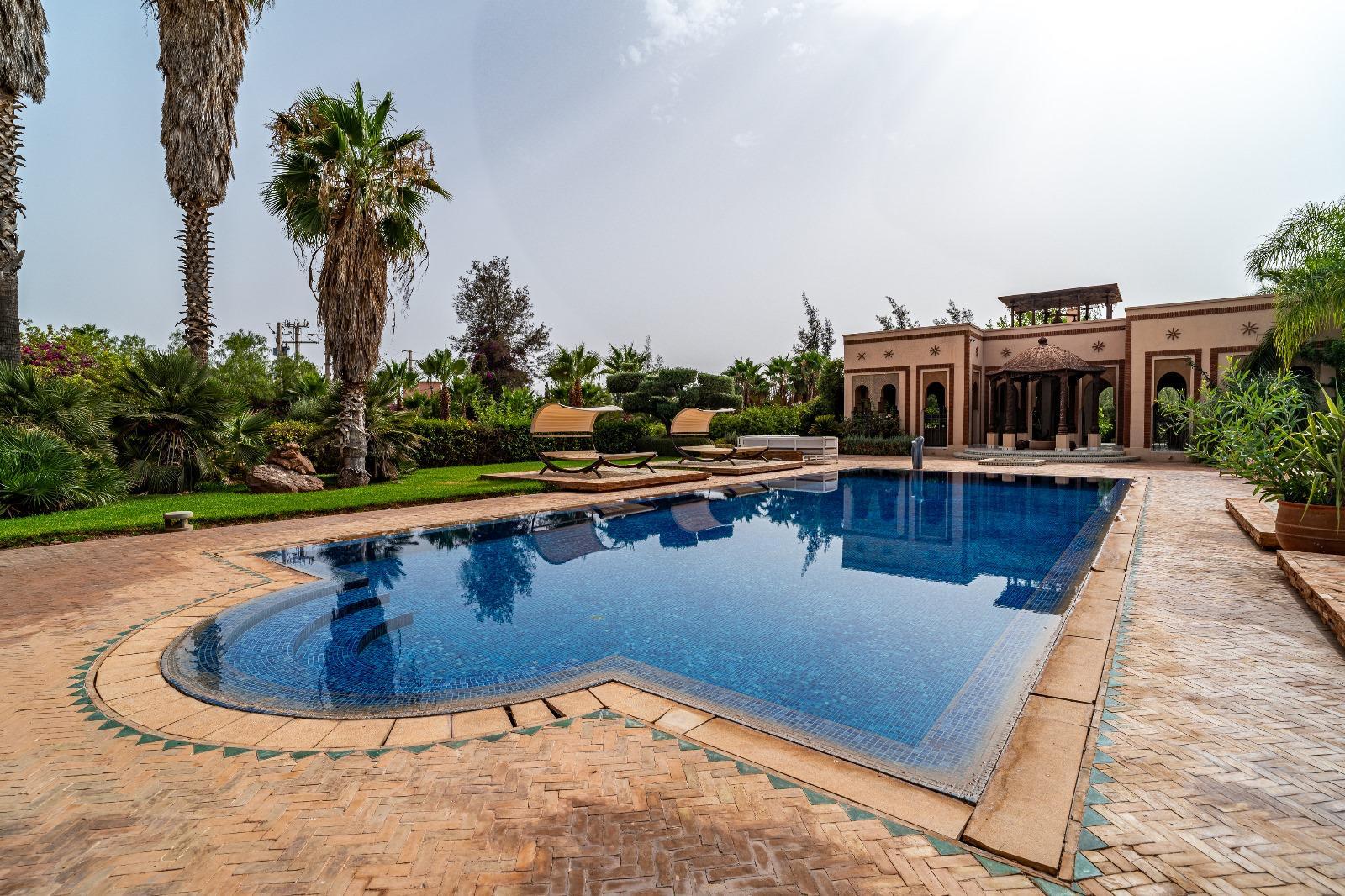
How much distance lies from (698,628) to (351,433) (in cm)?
986

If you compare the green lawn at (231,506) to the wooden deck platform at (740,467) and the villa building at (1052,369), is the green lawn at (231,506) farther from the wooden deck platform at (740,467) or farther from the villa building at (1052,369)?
the villa building at (1052,369)

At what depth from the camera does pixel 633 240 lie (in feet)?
82.0

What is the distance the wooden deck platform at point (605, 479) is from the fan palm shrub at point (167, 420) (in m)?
4.89

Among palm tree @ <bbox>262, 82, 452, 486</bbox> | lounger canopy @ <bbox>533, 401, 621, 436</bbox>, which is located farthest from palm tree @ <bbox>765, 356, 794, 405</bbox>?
palm tree @ <bbox>262, 82, 452, 486</bbox>

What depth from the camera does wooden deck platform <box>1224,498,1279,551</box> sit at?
633 centimetres

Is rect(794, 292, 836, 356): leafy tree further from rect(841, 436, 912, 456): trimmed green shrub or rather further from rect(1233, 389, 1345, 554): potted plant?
rect(1233, 389, 1345, 554): potted plant

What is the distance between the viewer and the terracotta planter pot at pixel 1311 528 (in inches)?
211

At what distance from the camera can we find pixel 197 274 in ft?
43.3

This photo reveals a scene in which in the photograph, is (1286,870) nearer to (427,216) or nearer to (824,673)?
(824,673)

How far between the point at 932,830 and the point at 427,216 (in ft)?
42.2

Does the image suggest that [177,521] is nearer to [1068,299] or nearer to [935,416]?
[935,416]

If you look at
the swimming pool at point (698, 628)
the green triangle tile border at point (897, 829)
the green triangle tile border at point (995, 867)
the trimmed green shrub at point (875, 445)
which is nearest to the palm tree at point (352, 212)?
the swimming pool at point (698, 628)

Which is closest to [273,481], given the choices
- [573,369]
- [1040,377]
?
[573,369]

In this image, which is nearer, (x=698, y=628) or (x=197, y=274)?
(x=698, y=628)
